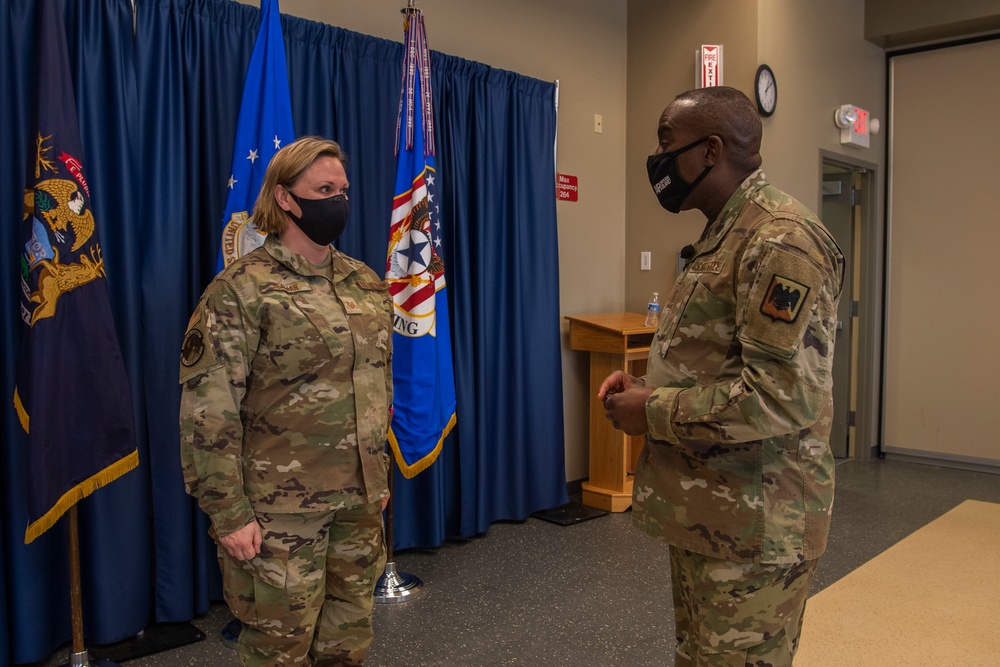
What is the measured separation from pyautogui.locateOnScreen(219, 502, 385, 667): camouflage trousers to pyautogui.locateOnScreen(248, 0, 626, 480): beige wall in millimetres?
2685

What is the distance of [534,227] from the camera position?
415 centimetres

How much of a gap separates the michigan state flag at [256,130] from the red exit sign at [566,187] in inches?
77.6

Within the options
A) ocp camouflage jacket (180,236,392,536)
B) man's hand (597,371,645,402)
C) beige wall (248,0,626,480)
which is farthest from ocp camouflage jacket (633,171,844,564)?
beige wall (248,0,626,480)

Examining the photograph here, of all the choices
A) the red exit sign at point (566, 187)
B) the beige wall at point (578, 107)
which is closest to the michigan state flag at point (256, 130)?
the beige wall at point (578, 107)

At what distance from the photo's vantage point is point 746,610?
1398mm

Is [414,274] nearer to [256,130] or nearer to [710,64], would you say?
[256,130]

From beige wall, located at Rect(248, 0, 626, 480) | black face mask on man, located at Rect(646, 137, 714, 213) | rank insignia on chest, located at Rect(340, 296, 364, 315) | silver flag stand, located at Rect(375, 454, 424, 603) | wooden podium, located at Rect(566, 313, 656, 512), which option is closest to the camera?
black face mask on man, located at Rect(646, 137, 714, 213)

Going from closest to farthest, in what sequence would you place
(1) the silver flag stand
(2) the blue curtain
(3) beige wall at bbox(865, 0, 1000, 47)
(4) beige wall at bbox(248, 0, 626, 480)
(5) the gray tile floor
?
(2) the blue curtain, (5) the gray tile floor, (1) the silver flag stand, (4) beige wall at bbox(248, 0, 626, 480), (3) beige wall at bbox(865, 0, 1000, 47)

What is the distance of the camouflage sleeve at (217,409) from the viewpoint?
1729 millimetres

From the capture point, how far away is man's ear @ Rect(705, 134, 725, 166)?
1467 mm

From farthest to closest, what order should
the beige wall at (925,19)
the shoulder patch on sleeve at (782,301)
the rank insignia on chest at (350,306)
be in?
the beige wall at (925,19)
the rank insignia on chest at (350,306)
the shoulder patch on sleeve at (782,301)

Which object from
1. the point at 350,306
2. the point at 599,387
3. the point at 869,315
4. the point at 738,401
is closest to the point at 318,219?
the point at 350,306

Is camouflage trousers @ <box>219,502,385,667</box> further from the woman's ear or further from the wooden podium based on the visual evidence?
the wooden podium

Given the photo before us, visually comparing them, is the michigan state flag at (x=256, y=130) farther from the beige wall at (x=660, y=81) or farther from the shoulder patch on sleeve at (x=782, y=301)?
the beige wall at (x=660, y=81)
